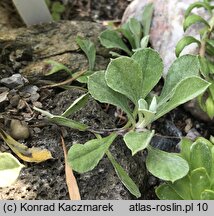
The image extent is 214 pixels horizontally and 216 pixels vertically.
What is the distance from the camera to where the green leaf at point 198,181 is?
145cm

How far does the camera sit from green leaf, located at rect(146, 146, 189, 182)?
1.41 meters

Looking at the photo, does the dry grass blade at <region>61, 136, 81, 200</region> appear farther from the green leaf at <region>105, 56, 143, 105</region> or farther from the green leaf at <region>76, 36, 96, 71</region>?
the green leaf at <region>76, 36, 96, 71</region>

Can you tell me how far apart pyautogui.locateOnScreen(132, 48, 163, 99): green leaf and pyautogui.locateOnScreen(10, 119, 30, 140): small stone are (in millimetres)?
417

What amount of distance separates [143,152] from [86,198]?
36 centimetres

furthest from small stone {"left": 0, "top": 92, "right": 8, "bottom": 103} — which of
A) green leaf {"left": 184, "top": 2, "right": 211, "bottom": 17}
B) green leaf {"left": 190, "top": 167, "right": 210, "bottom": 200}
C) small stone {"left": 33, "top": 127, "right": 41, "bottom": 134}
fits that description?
green leaf {"left": 184, "top": 2, "right": 211, "bottom": 17}

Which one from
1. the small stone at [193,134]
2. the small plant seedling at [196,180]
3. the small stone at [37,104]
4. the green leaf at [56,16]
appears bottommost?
the small stone at [193,134]

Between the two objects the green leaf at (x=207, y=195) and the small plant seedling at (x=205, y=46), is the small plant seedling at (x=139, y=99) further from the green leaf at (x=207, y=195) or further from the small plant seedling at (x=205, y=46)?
the small plant seedling at (x=205, y=46)

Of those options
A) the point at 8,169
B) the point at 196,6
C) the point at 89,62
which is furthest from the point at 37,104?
the point at 196,6

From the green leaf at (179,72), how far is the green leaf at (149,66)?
1.9 inches

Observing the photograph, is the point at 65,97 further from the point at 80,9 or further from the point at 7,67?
the point at 80,9

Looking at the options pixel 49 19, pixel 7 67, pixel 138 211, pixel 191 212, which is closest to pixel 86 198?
pixel 138 211

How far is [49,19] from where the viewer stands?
2.16 m

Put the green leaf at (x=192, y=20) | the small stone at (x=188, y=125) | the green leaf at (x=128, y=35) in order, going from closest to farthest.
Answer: the green leaf at (x=192, y=20) → the small stone at (x=188, y=125) → the green leaf at (x=128, y=35)

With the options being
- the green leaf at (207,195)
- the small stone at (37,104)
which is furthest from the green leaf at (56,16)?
the green leaf at (207,195)
